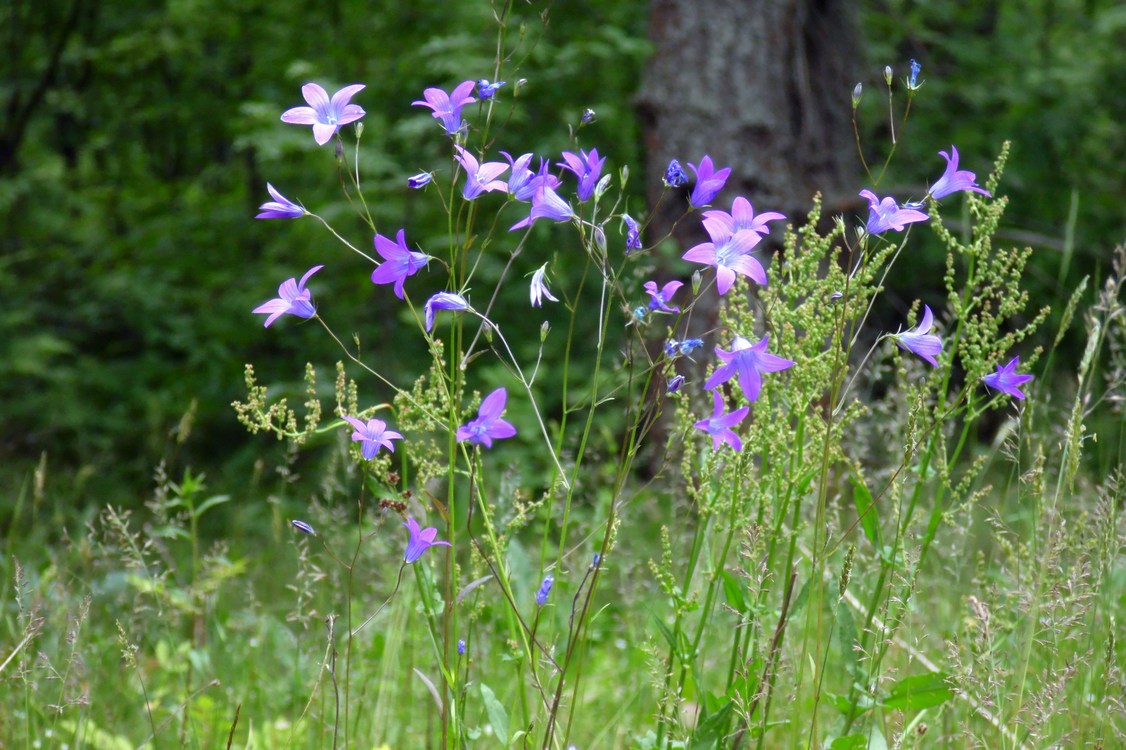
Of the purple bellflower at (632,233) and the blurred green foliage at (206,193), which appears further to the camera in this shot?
the blurred green foliage at (206,193)

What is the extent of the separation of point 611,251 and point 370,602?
2821 mm

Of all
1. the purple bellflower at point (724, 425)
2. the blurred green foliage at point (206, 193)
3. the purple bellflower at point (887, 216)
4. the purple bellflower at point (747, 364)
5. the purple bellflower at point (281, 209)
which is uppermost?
the purple bellflower at point (887, 216)

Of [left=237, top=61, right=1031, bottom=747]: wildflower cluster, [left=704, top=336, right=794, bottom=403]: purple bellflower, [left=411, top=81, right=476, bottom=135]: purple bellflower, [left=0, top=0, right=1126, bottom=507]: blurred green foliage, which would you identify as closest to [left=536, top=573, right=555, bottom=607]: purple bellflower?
[left=237, top=61, right=1031, bottom=747]: wildflower cluster

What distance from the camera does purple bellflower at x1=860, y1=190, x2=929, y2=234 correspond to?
132 cm

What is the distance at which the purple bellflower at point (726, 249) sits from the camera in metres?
1.25

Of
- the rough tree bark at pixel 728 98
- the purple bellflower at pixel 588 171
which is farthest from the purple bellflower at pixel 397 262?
the rough tree bark at pixel 728 98

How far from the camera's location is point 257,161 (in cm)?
533

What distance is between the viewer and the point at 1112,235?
19.8 feet

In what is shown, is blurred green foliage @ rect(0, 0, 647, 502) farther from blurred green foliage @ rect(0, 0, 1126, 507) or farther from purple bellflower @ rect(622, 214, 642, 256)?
purple bellflower @ rect(622, 214, 642, 256)

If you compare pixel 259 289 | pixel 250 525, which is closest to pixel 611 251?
pixel 259 289

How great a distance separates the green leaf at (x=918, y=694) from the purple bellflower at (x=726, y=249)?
2.46ft

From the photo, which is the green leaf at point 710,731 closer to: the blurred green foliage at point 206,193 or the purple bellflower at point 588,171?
the purple bellflower at point 588,171

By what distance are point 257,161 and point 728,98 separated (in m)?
2.45

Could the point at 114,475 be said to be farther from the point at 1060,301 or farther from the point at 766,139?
the point at 1060,301
